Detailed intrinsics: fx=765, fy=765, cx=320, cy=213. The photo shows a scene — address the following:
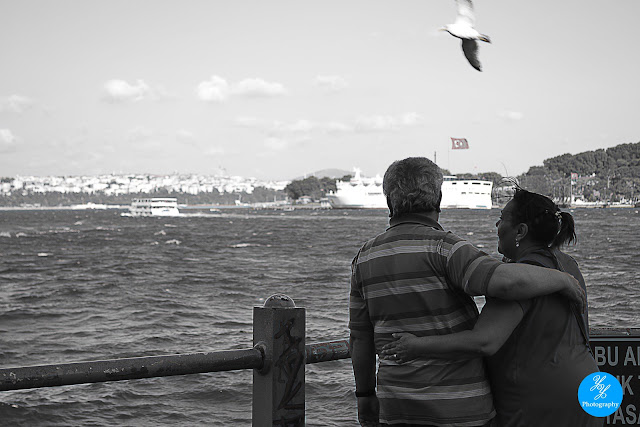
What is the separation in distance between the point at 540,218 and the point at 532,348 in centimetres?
43

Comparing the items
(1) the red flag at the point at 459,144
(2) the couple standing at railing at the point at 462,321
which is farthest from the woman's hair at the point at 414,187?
(1) the red flag at the point at 459,144

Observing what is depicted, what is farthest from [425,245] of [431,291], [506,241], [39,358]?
[39,358]

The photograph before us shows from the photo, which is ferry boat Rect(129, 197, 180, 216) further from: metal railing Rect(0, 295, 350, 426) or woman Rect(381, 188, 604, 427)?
woman Rect(381, 188, 604, 427)

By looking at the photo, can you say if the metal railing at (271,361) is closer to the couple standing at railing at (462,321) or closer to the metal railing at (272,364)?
the metal railing at (272,364)

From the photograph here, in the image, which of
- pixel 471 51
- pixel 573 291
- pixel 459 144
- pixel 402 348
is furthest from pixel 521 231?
pixel 459 144

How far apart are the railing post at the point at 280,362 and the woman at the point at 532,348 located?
0.54 meters

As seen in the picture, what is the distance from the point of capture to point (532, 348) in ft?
7.90

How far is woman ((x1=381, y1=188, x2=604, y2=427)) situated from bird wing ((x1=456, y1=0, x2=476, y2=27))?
1.45 meters

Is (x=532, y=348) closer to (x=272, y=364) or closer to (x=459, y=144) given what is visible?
(x=272, y=364)

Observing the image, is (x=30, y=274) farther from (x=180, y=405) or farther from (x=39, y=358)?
(x=180, y=405)

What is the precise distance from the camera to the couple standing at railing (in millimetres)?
2297

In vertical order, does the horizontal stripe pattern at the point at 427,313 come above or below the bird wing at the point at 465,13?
below

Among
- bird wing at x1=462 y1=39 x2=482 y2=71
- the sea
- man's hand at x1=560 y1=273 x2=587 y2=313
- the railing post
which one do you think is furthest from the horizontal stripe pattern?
the sea

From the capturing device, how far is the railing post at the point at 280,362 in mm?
2820
